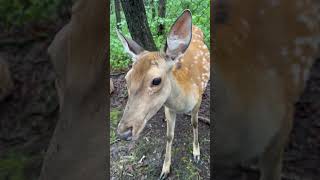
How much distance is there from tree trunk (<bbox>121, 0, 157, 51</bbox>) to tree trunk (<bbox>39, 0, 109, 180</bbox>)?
1.76m

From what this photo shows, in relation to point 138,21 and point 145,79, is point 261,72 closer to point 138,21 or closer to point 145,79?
point 145,79

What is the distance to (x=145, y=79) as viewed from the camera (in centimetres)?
159

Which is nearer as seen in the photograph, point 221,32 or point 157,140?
point 221,32

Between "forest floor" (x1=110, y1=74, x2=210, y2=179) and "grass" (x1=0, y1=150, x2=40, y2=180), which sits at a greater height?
"grass" (x1=0, y1=150, x2=40, y2=180)

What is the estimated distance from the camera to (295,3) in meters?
0.73

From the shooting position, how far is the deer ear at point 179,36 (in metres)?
1.23

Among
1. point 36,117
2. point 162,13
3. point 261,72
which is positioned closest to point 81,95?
point 36,117

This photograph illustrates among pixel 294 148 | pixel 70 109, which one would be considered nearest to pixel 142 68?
pixel 70 109

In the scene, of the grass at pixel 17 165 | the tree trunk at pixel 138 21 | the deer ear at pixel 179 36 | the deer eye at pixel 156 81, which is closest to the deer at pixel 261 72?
the grass at pixel 17 165

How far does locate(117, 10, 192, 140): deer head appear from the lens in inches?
56.2

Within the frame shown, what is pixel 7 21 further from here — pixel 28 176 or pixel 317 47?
pixel 317 47

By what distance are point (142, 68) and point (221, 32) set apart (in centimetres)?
83

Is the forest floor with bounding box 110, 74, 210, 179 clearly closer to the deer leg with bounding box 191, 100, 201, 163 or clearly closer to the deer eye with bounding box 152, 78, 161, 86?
the deer leg with bounding box 191, 100, 201, 163

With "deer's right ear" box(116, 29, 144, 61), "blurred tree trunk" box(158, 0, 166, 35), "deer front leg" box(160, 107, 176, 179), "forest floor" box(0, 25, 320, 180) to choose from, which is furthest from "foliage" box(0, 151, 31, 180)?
"blurred tree trunk" box(158, 0, 166, 35)
